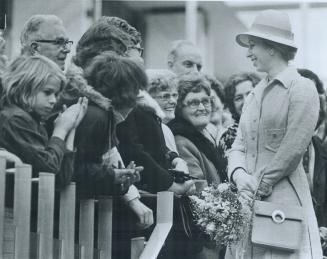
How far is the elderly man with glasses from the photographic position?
4.05 metres

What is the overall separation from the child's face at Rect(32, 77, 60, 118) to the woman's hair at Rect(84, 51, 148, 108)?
9.8 inches

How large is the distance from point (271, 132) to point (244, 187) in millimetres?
321

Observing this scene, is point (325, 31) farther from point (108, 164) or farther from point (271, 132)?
point (108, 164)

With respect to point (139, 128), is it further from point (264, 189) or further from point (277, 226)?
point (277, 226)

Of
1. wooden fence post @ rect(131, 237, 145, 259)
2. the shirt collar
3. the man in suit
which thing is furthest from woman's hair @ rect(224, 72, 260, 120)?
wooden fence post @ rect(131, 237, 145, 259)

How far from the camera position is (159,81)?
4.49 metres

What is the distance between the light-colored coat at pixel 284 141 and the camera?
4004 millimetres

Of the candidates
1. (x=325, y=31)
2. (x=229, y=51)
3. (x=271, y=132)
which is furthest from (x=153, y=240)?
(x=325, y=31)

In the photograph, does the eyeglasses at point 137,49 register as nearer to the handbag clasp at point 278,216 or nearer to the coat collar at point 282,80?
the coat collar at point 282,80

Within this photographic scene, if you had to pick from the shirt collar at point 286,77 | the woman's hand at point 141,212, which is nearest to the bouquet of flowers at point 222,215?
the woman's hand at point 141,212

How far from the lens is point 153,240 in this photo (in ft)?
13.9

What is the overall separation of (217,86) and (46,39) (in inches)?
47.0

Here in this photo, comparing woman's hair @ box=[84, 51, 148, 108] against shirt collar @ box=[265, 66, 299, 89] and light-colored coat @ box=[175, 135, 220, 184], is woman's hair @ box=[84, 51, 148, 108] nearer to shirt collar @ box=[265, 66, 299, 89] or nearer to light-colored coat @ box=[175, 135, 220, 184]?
light-colored coat @ box=[175, 135, 220, 184]

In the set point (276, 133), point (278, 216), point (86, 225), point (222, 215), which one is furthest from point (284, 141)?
point (86, 225)
